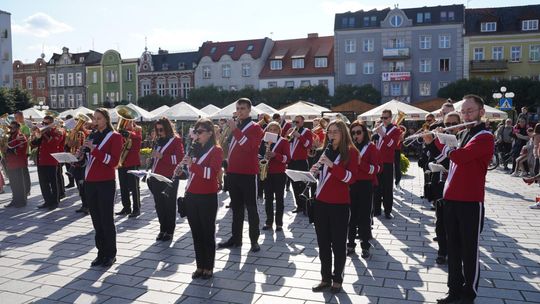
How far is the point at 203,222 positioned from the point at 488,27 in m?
45.0

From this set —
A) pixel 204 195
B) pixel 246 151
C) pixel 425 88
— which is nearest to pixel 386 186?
pixel 246 151

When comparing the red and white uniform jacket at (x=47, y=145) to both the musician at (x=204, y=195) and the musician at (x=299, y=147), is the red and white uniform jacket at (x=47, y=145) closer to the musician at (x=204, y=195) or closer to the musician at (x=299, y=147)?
the musician at (x=299, y=147)

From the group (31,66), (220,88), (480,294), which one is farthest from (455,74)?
(31,66)

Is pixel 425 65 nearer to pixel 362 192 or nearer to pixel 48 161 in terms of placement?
pixel 48 161

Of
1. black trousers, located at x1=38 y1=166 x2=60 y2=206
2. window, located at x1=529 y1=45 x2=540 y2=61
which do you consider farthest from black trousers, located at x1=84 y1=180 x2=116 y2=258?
window, located at x1=529 y1=45 x2=540 y2=61

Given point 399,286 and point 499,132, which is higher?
point 499,132

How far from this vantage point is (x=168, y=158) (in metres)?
7.54

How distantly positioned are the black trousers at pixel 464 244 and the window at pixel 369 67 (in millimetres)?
41989

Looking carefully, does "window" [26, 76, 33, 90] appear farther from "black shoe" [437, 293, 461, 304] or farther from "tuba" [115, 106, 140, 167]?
"black shoe" [437, 293, 461, 304]

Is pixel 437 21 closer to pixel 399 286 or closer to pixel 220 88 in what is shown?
pixel 220 88

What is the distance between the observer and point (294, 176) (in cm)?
547

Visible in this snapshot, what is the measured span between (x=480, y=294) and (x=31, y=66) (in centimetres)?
6880

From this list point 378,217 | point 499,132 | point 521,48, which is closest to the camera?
point 378,217

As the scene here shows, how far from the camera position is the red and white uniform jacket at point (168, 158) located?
24.7 feet
